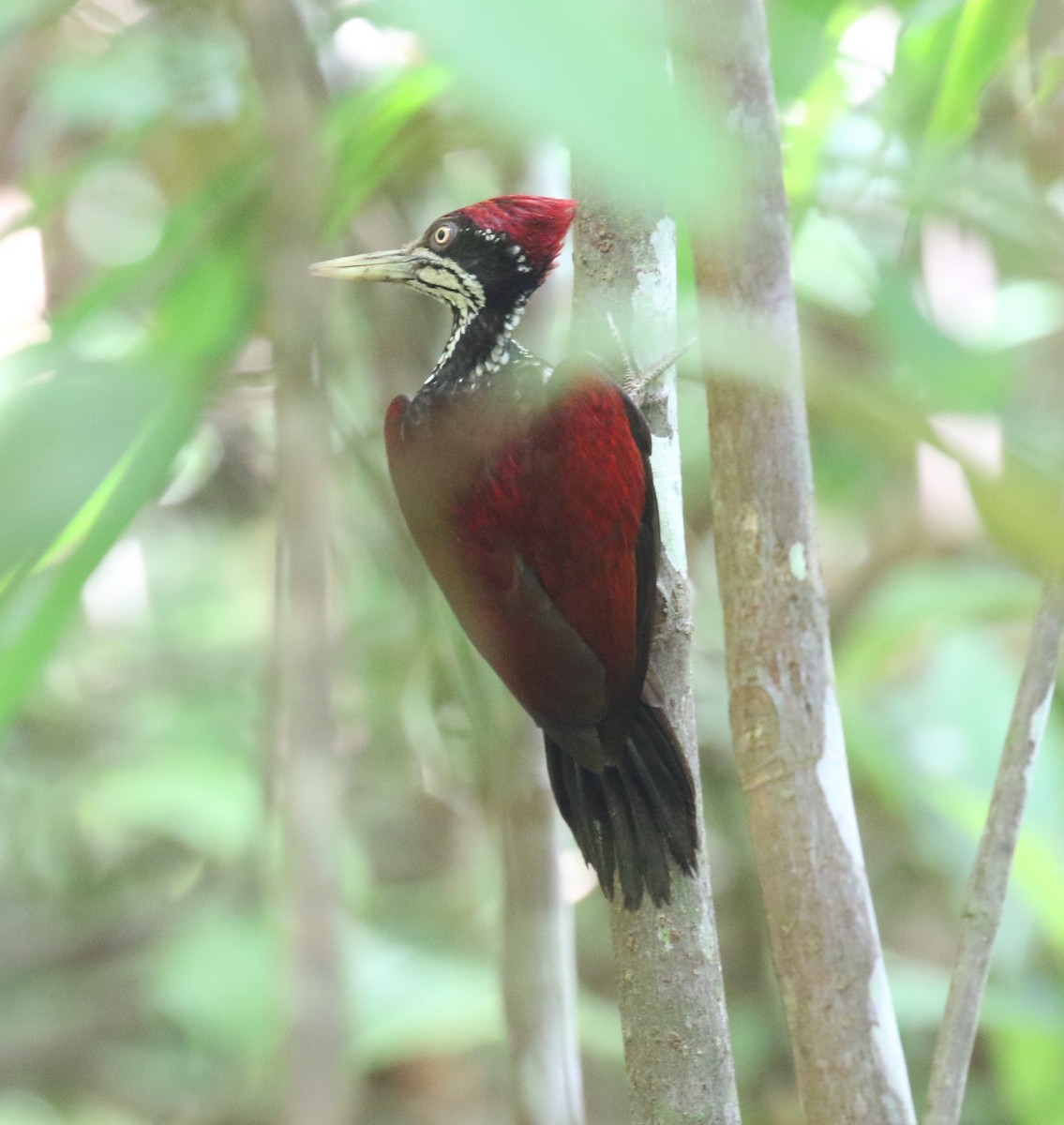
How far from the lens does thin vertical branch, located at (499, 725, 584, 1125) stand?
5.17ft

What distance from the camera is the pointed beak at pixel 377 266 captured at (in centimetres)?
172

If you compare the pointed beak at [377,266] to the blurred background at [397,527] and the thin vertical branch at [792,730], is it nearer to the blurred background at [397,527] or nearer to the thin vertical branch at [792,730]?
the blurred background at [397,527]

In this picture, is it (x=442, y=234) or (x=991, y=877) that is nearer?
(x=991, y=877)

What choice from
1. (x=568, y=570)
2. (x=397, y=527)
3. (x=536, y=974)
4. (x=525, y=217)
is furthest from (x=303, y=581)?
(x=525, y=217)

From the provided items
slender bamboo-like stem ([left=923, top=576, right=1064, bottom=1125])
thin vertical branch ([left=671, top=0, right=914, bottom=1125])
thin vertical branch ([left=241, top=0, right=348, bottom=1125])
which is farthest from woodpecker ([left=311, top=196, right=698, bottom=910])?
thin vertical branch ([left=241, top=0, right=348, bottom=1125])

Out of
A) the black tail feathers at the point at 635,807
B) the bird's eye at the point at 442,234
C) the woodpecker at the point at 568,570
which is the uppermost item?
the bird's eye at the point at 442,234

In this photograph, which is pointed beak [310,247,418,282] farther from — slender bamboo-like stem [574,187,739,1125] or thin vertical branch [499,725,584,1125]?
thin vertical branch [499,725,584,1125]

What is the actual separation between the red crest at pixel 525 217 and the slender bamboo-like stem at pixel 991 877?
2.82 ft

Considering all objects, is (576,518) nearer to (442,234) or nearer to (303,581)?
(442,234)

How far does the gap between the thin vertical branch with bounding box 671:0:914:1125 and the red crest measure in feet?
1.27

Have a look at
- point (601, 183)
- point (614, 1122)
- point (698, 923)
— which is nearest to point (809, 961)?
point (698, 923)

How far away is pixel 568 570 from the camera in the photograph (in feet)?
5.64

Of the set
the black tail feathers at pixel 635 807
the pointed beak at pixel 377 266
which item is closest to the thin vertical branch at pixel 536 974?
the black tail feathers at pixel 635 807

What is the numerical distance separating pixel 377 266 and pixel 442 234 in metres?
0.14
